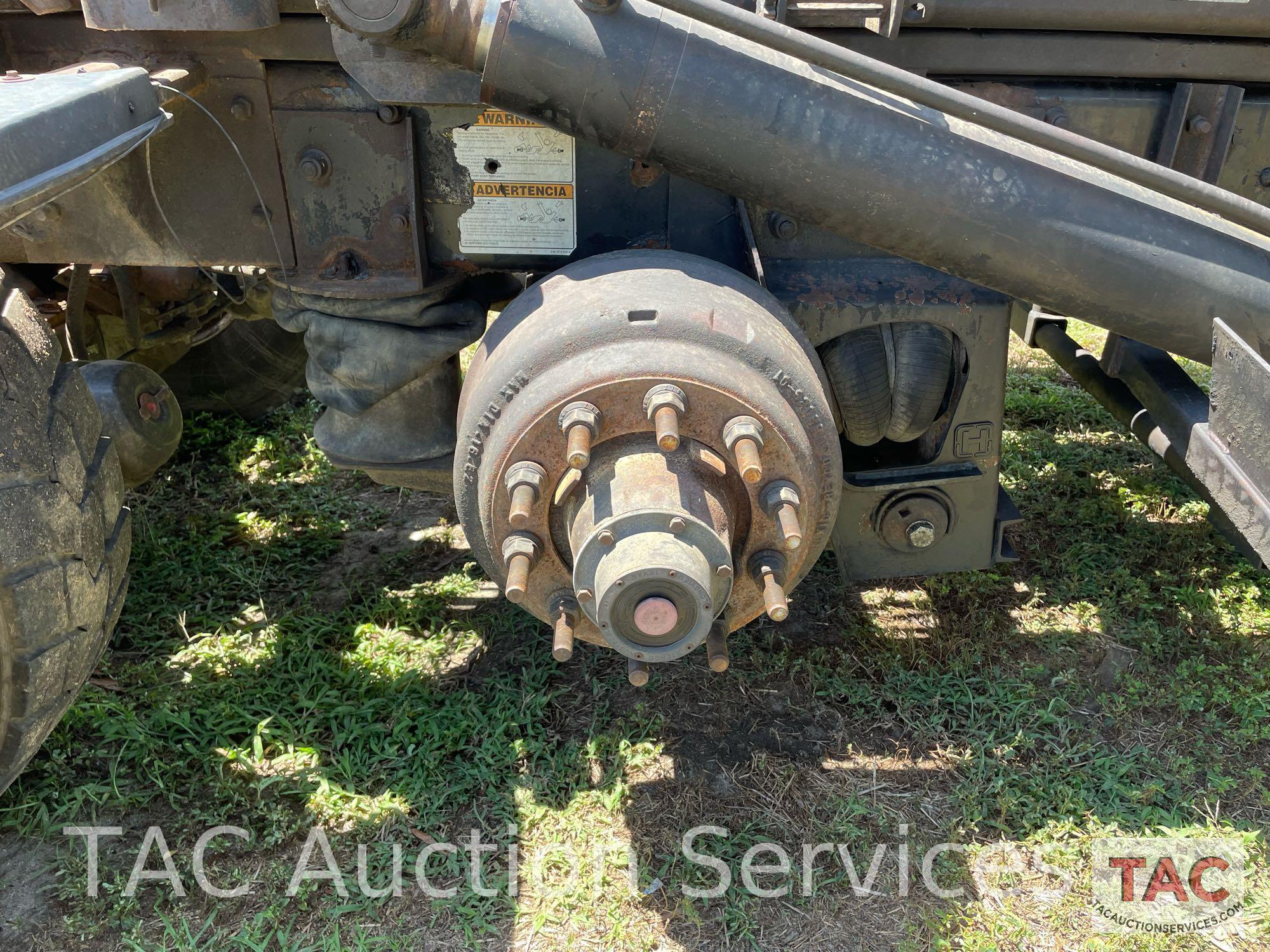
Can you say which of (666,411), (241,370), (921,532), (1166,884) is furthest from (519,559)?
(241,370)

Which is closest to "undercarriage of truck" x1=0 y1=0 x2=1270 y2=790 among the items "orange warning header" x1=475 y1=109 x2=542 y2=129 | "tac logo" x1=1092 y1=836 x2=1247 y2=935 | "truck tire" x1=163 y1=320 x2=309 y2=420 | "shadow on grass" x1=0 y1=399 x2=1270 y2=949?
"orange warning header" x1=475 y1=109 x2=542 y2=129

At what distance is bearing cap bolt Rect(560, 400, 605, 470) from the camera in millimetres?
1865

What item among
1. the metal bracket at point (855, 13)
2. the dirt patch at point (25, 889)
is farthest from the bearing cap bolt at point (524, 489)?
the dirt patch at point (25, 889)

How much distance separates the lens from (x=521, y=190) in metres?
2.34

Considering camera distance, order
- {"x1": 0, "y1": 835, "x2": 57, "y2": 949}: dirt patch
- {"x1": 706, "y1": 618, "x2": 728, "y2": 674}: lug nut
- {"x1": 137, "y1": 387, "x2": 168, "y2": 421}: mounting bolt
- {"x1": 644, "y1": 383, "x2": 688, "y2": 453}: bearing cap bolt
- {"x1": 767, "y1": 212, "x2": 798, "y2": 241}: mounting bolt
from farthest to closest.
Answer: {"x1": 137, "y1": 387, "x2": 168, "y2": 421}: mounting bolt
{"x1": 767, "y1": 212, "x2": 798, "y2": 241}: mounting bolt
{"x1": 0, "y1": 835, "x2": 57, "y2": 949}: dirt patch
{"x1": 706, "y1": 618, "x2": 728, "y2": 674}: lug nut
{"x1": 644, "y1": 383, "x2": 688, "y2": 453}: bearing cap bolt

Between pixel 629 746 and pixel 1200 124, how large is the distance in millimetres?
2122

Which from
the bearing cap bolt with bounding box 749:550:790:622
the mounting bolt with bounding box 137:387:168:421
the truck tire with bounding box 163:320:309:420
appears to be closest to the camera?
the bearing cap bolt with bounding box 749:550:790:622

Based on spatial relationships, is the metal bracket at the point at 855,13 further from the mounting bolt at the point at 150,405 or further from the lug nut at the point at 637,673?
the mounting bolt at the point at 150,405

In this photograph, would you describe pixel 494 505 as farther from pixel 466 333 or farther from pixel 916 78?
pixel 916 78

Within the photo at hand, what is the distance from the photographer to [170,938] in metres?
2.18

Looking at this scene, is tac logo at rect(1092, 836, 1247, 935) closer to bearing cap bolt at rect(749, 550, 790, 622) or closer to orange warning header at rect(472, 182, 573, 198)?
bearing cap bolt at rect(749, 550, 790, 622)

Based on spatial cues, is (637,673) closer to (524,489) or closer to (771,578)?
(771,578)

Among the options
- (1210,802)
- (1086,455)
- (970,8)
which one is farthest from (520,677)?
(1086,455)

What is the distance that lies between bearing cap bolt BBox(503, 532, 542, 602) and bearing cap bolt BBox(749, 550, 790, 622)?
472 millimetres
